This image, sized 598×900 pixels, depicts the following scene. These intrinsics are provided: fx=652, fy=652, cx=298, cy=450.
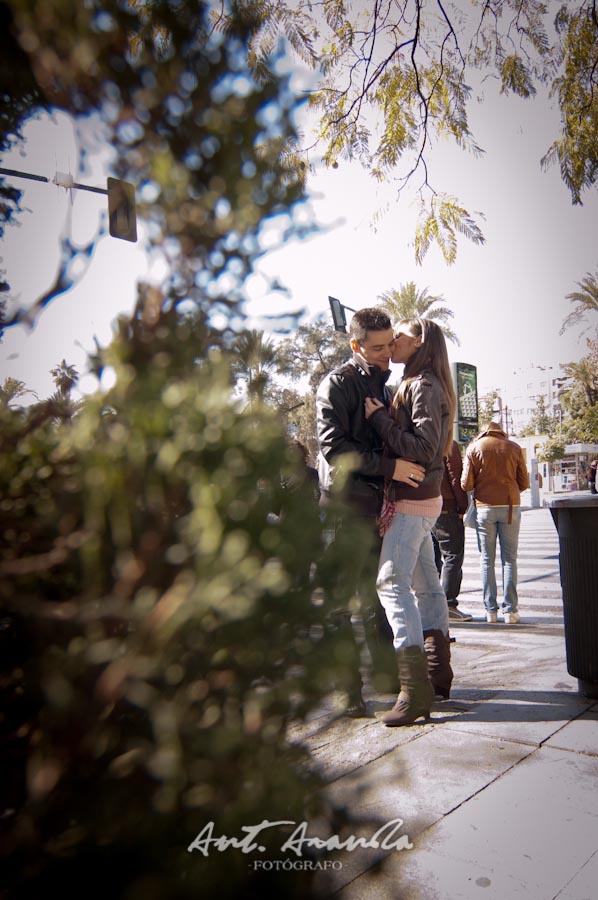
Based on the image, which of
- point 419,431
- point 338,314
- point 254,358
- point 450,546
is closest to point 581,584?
point 419,431

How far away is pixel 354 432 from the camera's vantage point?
11.3 ft

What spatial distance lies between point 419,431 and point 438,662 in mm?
1353

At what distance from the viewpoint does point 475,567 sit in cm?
986

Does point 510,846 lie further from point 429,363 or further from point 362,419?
point 429,363

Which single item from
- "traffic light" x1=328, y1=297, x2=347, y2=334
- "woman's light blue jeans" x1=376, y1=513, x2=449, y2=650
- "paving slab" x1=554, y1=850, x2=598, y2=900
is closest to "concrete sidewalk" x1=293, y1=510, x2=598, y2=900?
"paving slab" x1=554, y1=850, x2=598, y2=900

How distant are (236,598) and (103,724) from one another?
0.27 m

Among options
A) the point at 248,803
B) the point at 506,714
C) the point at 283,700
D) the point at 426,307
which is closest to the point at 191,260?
the point at 283,700

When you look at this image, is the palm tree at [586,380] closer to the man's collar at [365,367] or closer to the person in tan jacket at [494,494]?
the person in tan jacket at [494,494]

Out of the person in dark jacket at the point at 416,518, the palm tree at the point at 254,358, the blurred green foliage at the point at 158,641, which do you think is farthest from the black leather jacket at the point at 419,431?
the blurred green foliage at the point at 158,641

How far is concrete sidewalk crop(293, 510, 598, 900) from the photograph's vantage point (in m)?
1.85

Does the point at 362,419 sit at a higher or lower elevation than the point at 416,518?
higher

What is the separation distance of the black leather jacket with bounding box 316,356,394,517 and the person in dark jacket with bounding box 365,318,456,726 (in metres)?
0.08

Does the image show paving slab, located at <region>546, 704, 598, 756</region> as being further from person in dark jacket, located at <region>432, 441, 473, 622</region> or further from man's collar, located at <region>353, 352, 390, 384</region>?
person in dark jacket, located at <region>432, 441, 473, 622</region>

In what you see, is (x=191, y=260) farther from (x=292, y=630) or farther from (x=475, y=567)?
(x=475, y=567)
